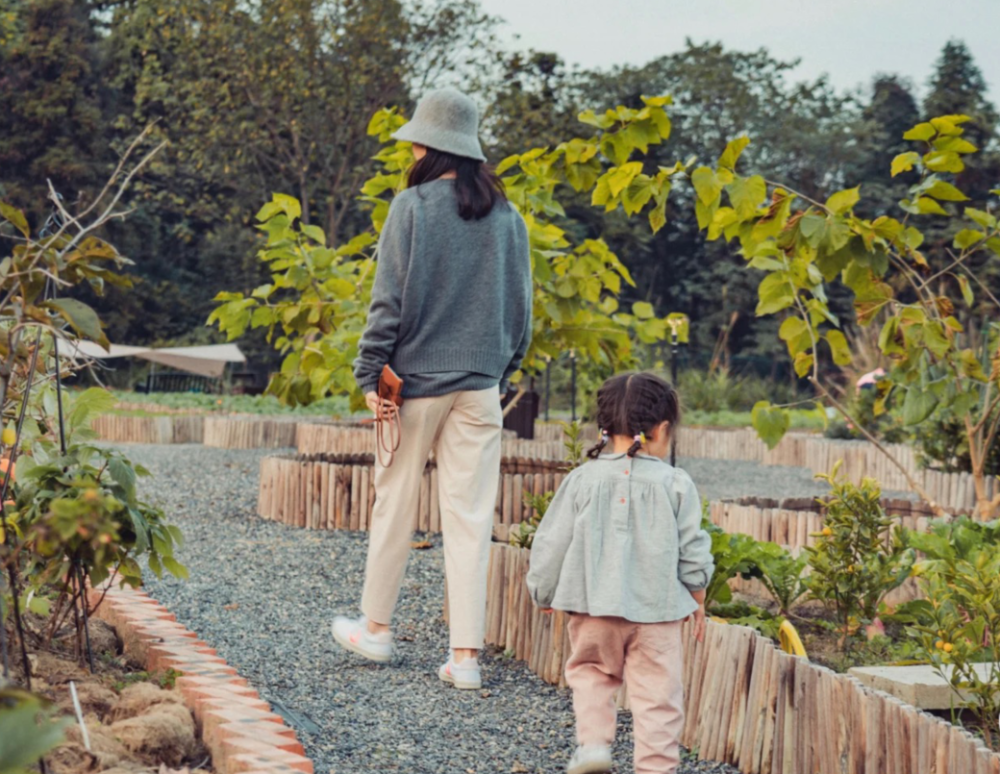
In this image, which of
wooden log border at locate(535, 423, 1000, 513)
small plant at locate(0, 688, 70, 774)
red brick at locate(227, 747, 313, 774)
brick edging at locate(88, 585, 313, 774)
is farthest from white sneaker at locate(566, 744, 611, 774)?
wooden log border at locate(535, 423, 1000, 513)

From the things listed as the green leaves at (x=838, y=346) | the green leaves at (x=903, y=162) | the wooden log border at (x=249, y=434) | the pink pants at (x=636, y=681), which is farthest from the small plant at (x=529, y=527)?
the wooden log border at (x=249, y=434)

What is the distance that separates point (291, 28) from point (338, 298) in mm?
17906

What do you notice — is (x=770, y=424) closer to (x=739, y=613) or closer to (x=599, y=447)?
(x=739, y=613)

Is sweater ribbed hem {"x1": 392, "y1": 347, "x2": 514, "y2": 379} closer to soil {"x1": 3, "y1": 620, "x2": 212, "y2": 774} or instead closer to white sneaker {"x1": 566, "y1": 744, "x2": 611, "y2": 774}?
soil {"x1": 3, "y1": 620, "x2": 212, "y2": 774}

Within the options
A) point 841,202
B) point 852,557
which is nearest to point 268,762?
point 852,557

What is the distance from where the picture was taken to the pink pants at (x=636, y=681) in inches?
95.0

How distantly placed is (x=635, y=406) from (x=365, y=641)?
1.18m

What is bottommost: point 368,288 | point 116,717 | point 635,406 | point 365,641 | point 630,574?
point 365,641

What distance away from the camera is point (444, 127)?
10.4ft

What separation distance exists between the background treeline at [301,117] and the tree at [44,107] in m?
0.05

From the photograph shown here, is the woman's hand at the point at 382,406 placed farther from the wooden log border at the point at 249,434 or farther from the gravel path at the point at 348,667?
the wooden log border at the point at 249,434

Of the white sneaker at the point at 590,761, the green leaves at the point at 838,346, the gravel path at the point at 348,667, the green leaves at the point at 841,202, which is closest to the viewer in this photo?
the white sneaker at the point at 590,761

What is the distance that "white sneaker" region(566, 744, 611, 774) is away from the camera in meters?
2.36

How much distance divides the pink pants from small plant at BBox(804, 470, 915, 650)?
0.92 meters
